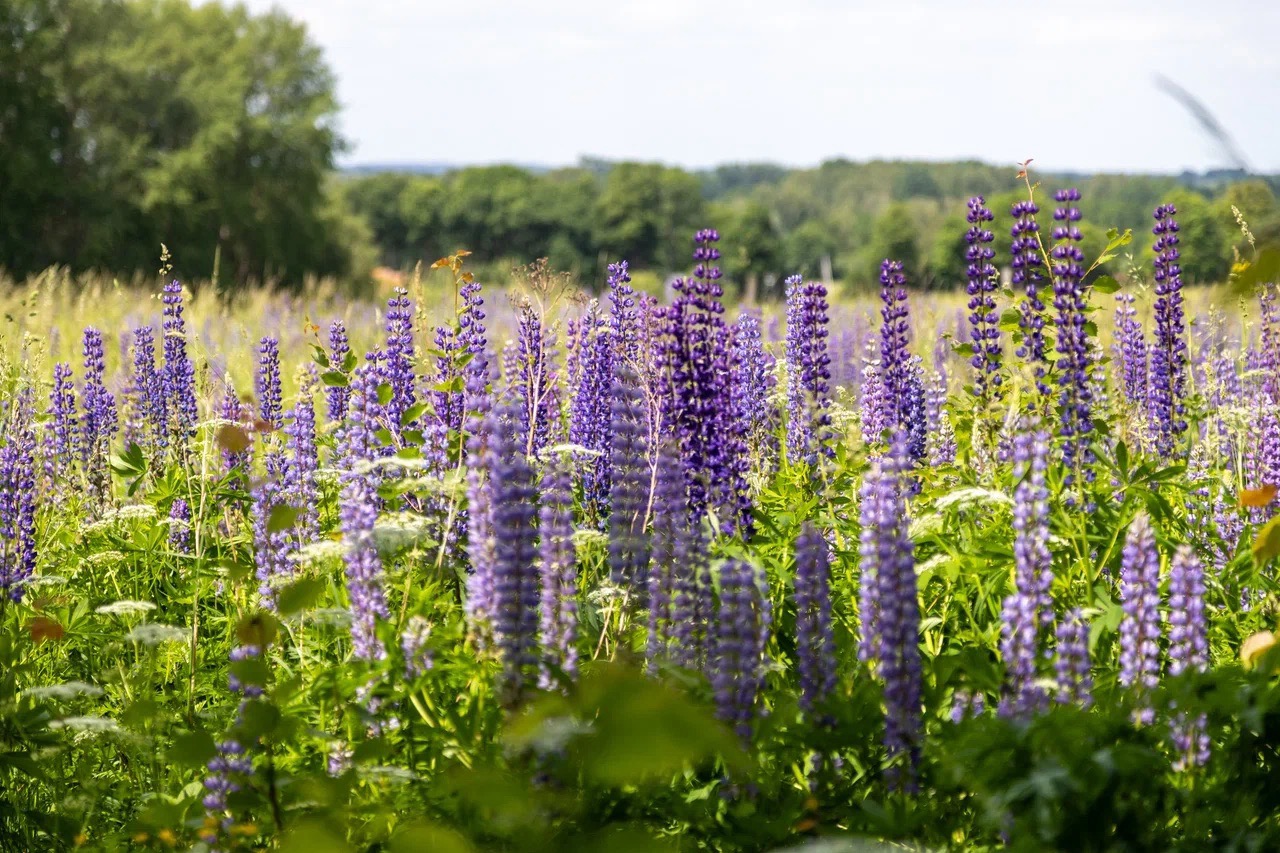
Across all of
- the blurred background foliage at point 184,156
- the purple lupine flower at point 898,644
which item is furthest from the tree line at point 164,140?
the purple lupine flower at point 898,644

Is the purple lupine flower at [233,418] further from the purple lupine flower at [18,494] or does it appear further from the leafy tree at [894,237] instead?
the leafy tree at [894,237]

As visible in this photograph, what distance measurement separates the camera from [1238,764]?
277 centimetres

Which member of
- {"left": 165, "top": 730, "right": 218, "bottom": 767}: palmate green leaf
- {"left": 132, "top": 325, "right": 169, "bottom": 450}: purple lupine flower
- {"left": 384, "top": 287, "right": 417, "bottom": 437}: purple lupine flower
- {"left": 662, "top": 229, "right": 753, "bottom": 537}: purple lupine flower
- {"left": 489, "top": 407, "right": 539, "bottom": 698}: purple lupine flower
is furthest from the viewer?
{"left": 132, "top": 325, "right": 169, "bottom": 450}: purple lupine flower

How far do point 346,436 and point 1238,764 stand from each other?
2933 mm

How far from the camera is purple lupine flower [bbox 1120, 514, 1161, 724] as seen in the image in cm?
284

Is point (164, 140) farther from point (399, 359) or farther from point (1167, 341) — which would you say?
point (1167, 341)

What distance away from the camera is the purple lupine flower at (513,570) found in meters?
2.62

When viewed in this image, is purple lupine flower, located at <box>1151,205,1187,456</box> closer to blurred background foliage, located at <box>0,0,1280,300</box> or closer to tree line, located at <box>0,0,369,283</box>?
blurred background foliage, located at <box>0,0,1280,300</box>

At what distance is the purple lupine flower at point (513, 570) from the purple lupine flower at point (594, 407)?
2159mm

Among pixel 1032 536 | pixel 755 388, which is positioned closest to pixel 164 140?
pixel 755 388

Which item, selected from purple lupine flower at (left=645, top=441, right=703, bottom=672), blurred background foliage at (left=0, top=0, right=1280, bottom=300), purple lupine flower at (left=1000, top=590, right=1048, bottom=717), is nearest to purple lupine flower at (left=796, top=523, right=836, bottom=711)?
purple lupine flower at (left=645, top=441, right=703, bottom=672)

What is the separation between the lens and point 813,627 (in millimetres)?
2887

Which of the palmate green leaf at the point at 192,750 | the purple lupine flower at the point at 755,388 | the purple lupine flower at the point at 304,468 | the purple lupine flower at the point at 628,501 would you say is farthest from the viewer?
the purple lupine flower at the point at 755,388

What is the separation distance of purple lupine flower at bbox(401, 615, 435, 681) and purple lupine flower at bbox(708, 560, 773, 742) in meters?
0.71
